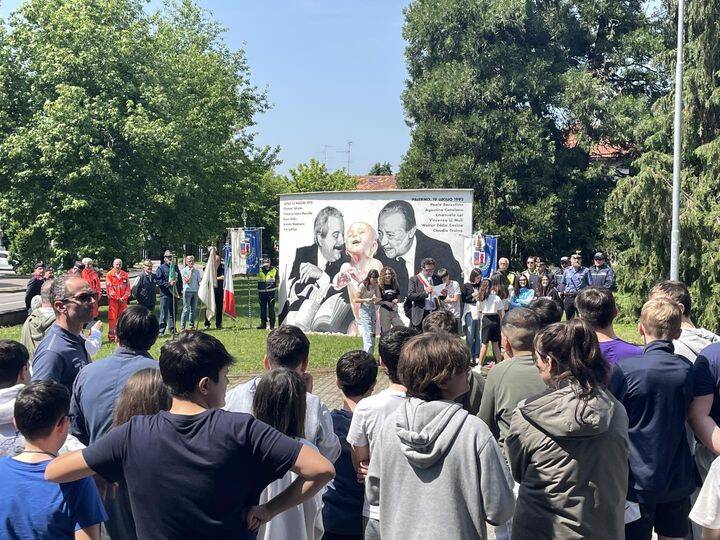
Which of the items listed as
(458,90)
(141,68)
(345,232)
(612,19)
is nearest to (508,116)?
(458,90)

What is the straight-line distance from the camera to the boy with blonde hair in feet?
13.0

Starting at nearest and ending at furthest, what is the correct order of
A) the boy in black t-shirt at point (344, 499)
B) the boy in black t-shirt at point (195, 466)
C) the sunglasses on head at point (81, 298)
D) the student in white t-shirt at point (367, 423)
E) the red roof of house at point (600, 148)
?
the boy in black t-shirt at point (195, 466) → the student in white t-shirt at point (367, 423) → the boy in black t-shirt at point (344, 499) → the sunglasses on head at point (81, 298) → the red roof of house at point (600, 148)

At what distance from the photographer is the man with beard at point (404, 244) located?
1580 cm

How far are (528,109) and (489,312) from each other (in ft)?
80.0

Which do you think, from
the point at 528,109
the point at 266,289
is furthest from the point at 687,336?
the point at 528,109

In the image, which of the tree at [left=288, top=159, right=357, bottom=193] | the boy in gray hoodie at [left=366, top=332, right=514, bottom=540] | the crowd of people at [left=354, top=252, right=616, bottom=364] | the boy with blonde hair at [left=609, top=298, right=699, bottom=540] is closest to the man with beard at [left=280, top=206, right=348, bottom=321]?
the crowd of people at [left=354, top=252, right=616, bottom=364]

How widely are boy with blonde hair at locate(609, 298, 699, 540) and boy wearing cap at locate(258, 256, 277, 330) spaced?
14146 mm

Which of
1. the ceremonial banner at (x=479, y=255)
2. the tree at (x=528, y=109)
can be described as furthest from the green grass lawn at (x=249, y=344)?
the tree at (x=528, y=109)

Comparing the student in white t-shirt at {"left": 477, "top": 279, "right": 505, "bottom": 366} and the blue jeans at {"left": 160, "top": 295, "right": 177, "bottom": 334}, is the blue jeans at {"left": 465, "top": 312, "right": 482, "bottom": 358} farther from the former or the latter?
the blue jeans at {"left": 160, "top": 295, "right": 177, "bottom": 334}

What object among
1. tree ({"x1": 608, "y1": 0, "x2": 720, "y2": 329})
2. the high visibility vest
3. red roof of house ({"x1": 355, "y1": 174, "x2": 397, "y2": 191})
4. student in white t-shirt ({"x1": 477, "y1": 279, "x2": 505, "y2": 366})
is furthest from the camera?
red roof of house ({"x1": 355, "y1": 174, "x2": 397, "y2": 191})

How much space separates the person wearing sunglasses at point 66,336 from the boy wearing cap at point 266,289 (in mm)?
12739

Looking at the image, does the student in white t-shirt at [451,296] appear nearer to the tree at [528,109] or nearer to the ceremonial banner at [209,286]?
the ceremonial banner at [209,286]

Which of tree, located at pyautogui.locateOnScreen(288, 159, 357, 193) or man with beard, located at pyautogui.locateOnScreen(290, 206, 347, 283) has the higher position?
tree, located at pyautogui.locateOnScreen(288, 159, 357, 193)

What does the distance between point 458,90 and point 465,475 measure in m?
33.7
